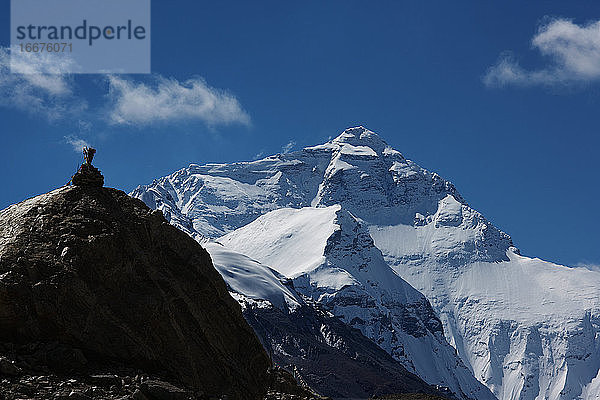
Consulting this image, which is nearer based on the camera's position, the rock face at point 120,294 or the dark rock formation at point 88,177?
the rock face at point 120,294

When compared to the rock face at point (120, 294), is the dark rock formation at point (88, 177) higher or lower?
higher

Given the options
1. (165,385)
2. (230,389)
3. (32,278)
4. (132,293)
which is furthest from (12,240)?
(230,389)

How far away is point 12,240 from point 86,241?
5.55 ft

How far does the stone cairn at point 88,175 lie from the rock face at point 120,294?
0.14 meters

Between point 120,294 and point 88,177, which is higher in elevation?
point 88,177

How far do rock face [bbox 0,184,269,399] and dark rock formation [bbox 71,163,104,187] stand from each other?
0.13 m

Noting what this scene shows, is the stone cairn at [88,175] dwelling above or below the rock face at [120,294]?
above

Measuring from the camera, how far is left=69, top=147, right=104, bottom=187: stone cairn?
941 inches

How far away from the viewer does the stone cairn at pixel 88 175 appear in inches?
941

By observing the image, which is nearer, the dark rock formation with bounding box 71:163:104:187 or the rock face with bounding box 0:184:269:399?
the rock face with bounding box 0:184:269:399

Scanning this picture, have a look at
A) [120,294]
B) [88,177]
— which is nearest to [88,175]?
[88,177]

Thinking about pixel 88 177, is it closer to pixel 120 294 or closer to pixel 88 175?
pixel 88 175

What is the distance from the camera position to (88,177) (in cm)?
2402

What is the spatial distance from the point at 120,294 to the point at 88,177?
367 cm
